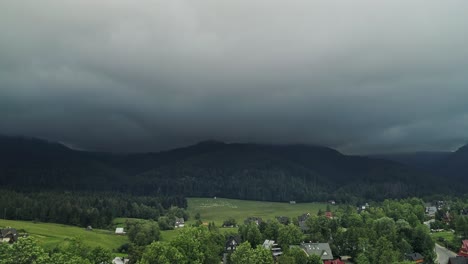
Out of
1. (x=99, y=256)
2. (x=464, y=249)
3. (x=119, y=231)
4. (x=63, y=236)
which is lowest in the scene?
(x=119, y=231)

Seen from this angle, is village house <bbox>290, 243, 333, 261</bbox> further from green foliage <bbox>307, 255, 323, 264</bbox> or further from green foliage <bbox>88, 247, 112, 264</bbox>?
green foliage <bbox>88, 247, 112, 264</bbox>

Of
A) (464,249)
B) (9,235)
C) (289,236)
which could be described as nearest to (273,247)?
(289,236)

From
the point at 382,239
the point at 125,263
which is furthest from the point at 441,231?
the point at 125,263

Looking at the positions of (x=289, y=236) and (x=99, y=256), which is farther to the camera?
(x=289, y=236)

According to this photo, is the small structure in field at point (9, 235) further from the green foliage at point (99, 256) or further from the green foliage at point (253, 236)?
the green foliage at point (253, 236)

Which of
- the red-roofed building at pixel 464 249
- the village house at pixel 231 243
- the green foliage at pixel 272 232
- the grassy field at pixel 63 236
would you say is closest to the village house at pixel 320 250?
the green foliage at pixel 272 232

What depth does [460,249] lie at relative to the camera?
130 m

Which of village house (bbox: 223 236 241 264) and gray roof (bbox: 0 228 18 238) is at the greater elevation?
gray roof (bbox: 0 228 18 238)

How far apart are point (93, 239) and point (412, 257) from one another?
114033 mm

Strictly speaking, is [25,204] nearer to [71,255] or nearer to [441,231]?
[71,255]

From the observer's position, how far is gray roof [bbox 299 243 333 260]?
114750 millimetres

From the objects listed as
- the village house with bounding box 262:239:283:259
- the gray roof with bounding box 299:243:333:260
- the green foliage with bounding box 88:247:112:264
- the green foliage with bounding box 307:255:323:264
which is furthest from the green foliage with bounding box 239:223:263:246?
the green foliage with bounding box 88:247:112:264

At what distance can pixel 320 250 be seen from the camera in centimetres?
11706

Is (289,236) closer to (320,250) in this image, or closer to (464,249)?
(320,250)
